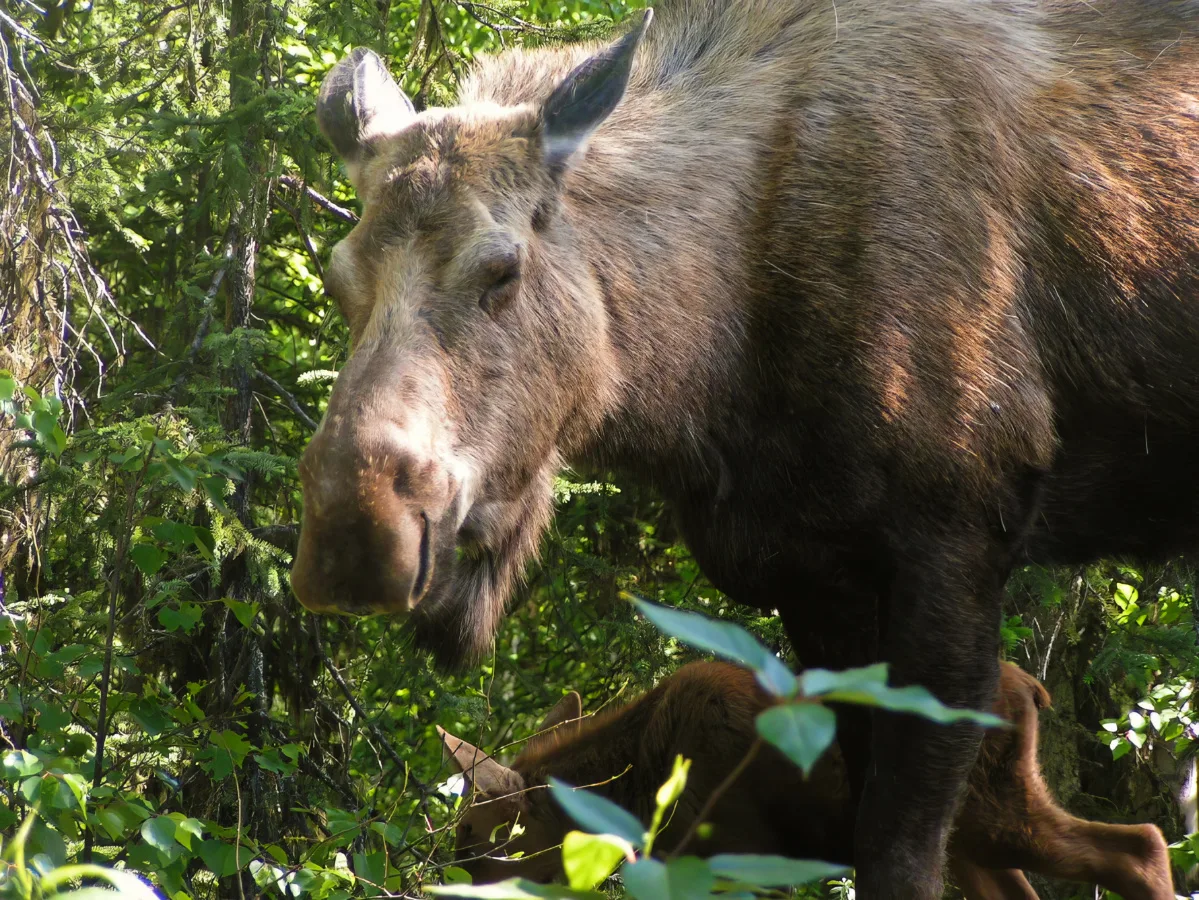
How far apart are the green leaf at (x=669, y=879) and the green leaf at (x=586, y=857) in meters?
0.06

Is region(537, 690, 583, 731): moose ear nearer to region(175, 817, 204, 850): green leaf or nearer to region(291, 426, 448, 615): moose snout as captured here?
region(175, 817, 204, 850): green leaf

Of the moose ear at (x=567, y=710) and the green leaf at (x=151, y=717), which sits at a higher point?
the green leaf at (x=151, y=717)

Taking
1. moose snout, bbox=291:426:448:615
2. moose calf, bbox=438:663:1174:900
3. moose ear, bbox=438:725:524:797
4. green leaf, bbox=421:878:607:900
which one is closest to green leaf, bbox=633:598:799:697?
green leaf, bbox=421:878:607:900

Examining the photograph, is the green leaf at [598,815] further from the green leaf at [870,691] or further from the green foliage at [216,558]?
the green foliage at [216,558]

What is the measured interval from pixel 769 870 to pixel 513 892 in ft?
0.83

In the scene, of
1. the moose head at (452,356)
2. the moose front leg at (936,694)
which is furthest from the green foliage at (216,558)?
the moose head at (452,356)

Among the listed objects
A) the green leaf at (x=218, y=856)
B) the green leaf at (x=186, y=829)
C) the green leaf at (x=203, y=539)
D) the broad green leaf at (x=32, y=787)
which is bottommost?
the green leaf at (x=218, y=856)

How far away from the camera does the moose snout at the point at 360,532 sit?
8.50 feet

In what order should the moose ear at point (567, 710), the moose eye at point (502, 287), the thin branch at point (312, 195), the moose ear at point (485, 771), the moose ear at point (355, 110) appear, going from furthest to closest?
the moose ear at point (567, 710)
the thin branch at point (312, 195)
the moose ear at point (485, 771)
the moose ear at point (355, 110)
the moose eye at point (502, 287)

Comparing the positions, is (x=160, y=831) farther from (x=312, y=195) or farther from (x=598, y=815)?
(x=312, y=195)

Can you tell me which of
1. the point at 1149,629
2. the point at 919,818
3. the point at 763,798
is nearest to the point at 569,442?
the point at 919,818

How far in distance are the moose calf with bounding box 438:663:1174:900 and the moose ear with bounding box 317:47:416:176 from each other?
81.5 inches

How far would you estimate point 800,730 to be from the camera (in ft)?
3.75

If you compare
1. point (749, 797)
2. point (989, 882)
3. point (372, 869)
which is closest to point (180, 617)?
point (372, 869)
